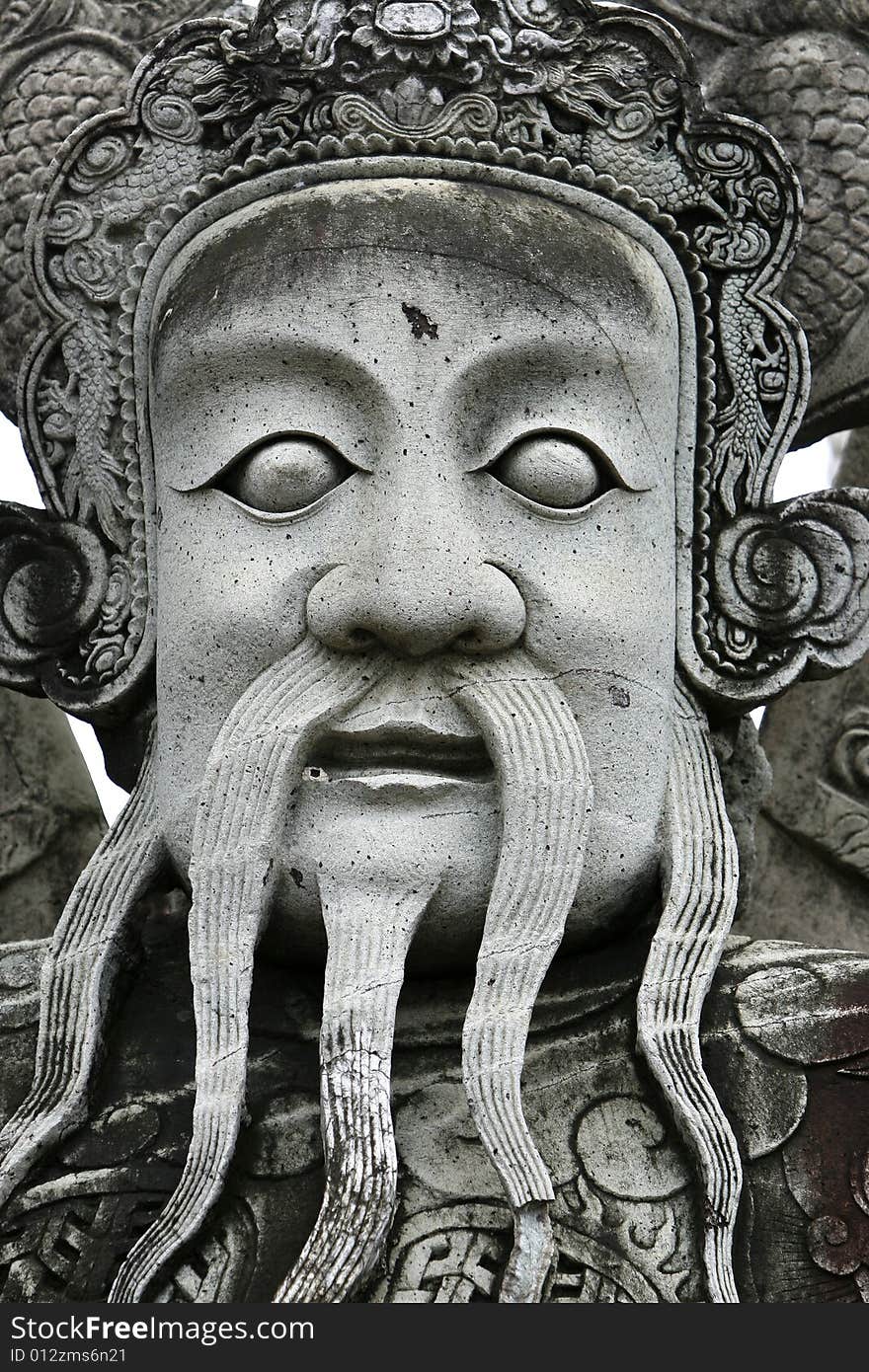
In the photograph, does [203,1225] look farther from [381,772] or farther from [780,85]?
[780,85]

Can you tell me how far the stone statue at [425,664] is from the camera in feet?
18.0

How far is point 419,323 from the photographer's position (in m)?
5.80

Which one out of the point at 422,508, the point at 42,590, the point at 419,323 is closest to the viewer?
the point at 422,508

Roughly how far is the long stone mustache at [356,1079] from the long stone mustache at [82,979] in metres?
0.51

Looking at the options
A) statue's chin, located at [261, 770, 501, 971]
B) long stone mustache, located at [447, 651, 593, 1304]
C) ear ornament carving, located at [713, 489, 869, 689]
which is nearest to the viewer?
long stone mustache, located at [447, 651, 593, 1304]

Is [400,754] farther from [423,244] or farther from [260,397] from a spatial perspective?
[423,244]

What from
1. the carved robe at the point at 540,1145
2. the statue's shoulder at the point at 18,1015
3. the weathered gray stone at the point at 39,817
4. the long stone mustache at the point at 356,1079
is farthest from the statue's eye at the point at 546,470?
the weathered gray stone at the point at 39,817

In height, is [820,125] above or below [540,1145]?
above

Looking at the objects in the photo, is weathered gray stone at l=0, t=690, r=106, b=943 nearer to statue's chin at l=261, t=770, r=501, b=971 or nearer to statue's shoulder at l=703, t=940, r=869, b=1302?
statue's chin at l=261, t=770, r=501, b=971

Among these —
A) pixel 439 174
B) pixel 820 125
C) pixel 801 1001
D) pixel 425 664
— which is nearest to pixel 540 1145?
pixel 801 1001

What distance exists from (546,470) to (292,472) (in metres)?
0.50

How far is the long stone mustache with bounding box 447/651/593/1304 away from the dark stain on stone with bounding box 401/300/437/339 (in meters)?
0.65

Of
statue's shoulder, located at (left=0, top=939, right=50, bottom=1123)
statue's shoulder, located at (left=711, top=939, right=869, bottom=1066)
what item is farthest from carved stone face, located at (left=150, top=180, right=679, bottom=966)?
statue's shoulder, located at (left=0, top=939, right=50, bottom=1123)

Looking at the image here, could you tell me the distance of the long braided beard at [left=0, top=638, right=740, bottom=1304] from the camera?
535 centimetres
